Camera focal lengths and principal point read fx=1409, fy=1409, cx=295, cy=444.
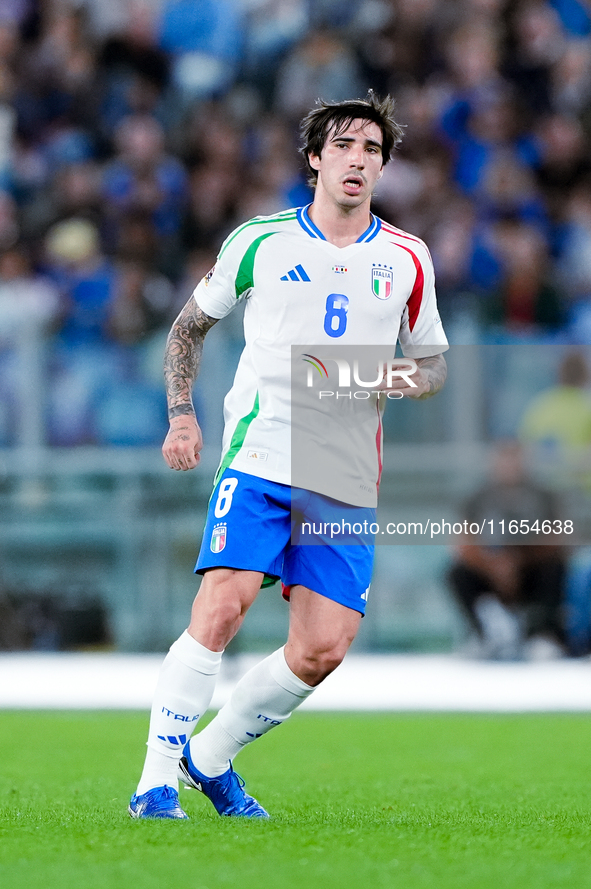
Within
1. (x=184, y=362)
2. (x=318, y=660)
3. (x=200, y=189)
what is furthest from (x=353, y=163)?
(x=200, y=189)

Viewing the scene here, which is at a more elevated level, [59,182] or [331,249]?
[59,182]

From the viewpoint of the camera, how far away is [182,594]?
11008 mm

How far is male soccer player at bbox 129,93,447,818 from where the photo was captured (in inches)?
175

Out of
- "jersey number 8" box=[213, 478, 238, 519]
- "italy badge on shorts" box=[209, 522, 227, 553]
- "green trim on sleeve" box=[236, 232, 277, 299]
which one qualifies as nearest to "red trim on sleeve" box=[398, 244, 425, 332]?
"green trim on sleeve" box=[236, 232, 277, 299]

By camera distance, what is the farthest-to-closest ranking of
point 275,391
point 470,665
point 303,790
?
point 470,665
point 303,790
point 275,391

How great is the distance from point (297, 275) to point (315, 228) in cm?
22

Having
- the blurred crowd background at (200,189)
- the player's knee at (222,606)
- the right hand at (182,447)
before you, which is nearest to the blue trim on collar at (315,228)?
the right hand at (182,447)

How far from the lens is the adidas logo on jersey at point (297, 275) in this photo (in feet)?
15.3

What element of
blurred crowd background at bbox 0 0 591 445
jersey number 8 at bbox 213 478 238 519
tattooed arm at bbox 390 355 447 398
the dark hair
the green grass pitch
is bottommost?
the green grass pitch

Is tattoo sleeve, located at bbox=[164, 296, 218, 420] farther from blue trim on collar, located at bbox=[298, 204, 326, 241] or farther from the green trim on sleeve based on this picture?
blue trim on collar, located at bbox=[298, 204, 326, 241]

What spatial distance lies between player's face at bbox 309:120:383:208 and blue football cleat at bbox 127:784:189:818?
2.01m

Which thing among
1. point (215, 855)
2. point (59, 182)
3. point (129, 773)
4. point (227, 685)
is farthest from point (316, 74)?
point (215, 855)

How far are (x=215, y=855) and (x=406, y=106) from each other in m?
11.1

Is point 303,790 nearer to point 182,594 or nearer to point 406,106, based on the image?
point 182,594
